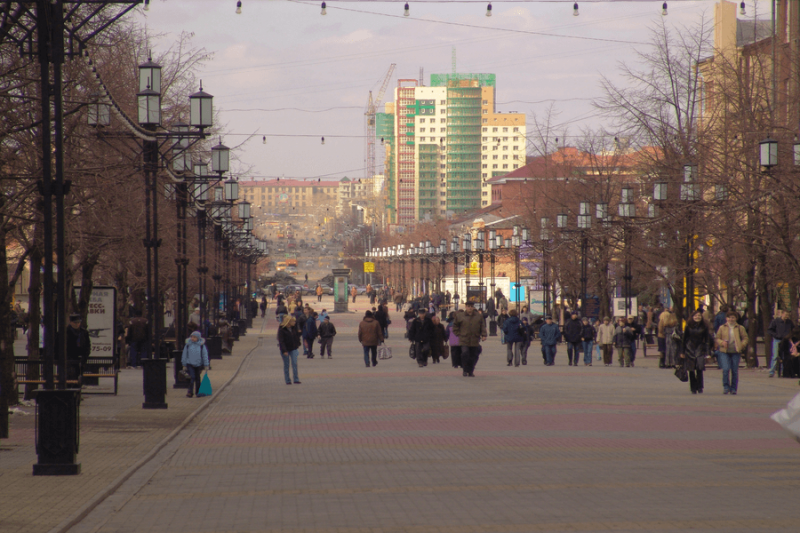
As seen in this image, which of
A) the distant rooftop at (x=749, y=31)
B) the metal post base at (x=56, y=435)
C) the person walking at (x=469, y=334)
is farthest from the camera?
the distant rooftop at (x=749, y=31)

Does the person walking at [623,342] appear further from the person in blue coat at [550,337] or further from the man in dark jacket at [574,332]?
the person in blue coat at [550,337]

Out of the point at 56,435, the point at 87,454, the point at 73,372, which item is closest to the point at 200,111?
the point at 73,372

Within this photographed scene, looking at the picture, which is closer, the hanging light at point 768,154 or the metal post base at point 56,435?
the metal post base at point 56,435

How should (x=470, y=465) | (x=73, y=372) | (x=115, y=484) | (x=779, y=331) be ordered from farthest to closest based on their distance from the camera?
(x=779, y=331) < (x=73, y=372) < (x=470, y=465) < (x=115, y=484)

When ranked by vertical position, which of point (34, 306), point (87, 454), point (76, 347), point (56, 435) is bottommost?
point (87, 454)

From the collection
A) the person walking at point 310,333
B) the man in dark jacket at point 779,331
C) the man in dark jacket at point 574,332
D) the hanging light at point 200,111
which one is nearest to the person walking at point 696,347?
the man in dark jacket at point 779,331

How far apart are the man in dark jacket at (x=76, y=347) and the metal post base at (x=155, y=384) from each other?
184 centimetres

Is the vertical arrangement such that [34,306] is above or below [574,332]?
above

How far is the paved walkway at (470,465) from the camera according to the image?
27.5 feet

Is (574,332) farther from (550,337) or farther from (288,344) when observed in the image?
(288,344)

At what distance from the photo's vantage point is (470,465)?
445 inches

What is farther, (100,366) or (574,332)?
(574,332)

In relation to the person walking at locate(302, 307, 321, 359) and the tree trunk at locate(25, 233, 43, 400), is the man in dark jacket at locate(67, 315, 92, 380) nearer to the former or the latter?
the tree trunk at locate(25, 233, 43, 400)

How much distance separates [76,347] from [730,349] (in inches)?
493
